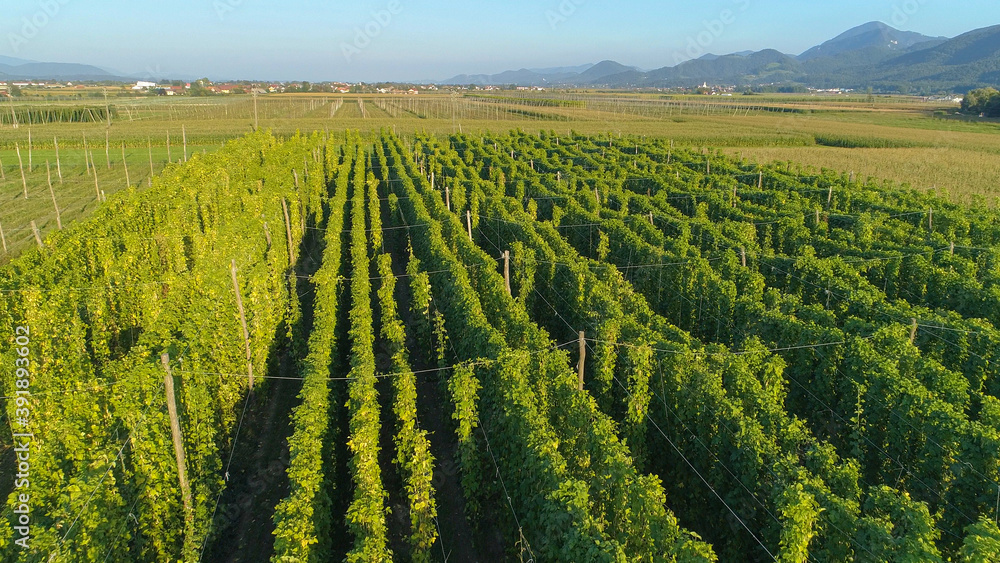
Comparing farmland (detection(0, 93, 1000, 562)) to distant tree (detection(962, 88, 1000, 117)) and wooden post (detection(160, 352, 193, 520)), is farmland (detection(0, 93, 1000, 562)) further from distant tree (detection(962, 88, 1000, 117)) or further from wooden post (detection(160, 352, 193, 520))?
distant tree (detection(962, 88, 1000, 117))

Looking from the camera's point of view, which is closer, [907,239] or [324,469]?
[324,469]

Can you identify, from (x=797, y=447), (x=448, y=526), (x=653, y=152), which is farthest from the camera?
(x=653, y=152)

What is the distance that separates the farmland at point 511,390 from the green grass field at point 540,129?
12697 mm

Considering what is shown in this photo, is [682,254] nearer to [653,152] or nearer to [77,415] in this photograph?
[77,415]

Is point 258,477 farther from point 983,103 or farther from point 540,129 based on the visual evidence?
point 983,103

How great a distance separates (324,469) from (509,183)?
28701 mm

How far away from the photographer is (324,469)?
985 cm

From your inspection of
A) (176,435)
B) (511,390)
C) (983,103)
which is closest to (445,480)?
(511,390)

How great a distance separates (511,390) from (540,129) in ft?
191

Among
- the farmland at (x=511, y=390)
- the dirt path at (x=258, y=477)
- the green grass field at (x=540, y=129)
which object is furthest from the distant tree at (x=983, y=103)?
the dirt path at (x=258, y=477)

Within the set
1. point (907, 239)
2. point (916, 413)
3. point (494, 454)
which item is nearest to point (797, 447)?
point (916, 413)

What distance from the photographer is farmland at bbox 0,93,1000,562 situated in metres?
8.11

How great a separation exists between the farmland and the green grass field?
41.7 ft

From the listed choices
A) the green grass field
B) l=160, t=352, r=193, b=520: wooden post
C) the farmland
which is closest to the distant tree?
the green grass field
